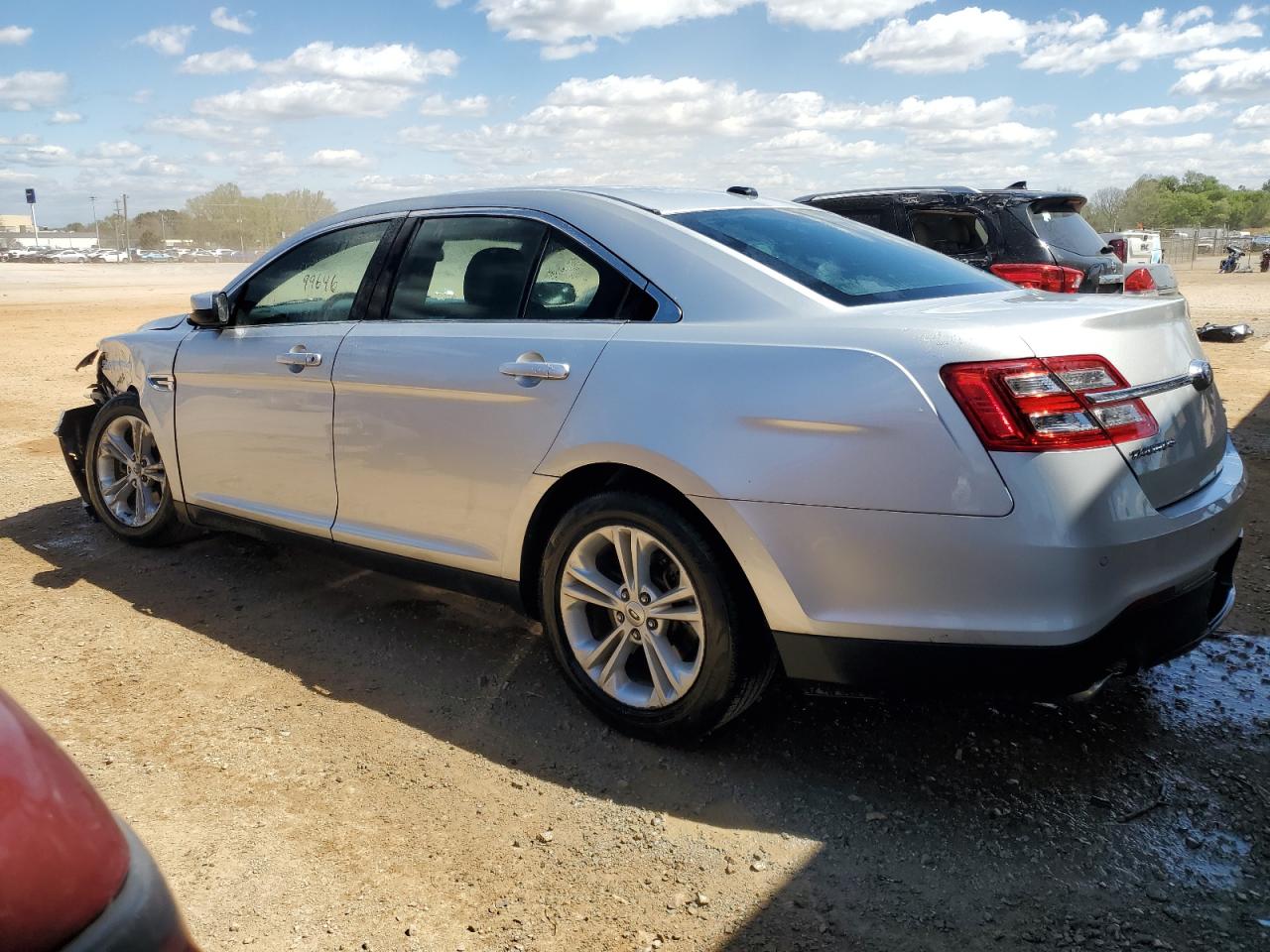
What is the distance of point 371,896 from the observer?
8.32ft

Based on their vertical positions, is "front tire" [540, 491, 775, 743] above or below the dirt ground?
above

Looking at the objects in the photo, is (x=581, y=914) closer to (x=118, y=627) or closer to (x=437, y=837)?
(x=437, y=837)

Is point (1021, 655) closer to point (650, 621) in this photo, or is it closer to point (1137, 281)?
point (650, 621)

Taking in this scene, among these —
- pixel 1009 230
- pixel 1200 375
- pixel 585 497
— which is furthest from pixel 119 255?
pixel 1200 375

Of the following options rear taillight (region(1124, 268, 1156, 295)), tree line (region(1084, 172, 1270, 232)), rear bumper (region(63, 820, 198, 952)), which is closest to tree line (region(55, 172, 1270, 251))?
tree line (region(1084, 172, 1270, 232))

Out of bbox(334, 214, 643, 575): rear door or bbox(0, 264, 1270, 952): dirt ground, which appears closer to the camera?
bbox(0, 264, 1270, 952): dirt ground

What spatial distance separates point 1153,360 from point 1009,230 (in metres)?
5.82

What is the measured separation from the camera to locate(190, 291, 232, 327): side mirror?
4410 mm

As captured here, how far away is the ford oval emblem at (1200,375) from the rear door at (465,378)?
1570mm

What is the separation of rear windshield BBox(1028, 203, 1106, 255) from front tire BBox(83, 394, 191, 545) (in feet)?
21.3

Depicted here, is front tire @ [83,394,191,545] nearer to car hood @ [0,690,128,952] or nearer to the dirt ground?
the dirt ground

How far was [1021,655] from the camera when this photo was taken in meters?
2.51

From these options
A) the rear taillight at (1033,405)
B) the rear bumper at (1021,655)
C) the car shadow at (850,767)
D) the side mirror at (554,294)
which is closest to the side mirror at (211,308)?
the car shadow at (850,767)

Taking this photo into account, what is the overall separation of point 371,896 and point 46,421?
769 centimetres
